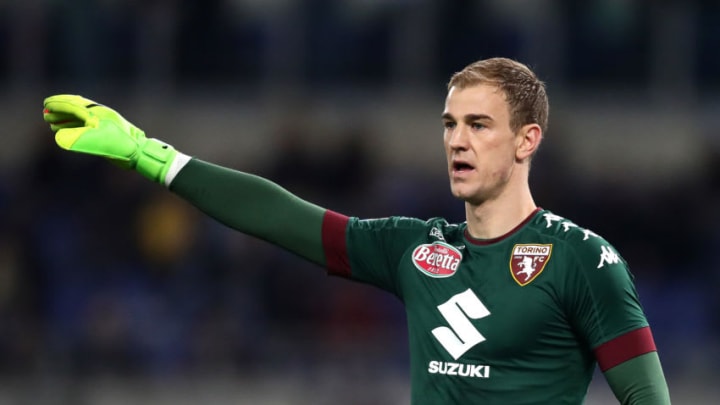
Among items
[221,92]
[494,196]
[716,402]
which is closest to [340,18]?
[221,92]

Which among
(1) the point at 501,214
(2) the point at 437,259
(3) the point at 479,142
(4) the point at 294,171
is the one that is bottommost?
(2) the point at 437,259

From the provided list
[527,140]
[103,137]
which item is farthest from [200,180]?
[527,140]

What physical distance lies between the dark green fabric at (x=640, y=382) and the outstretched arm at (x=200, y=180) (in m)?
1.11

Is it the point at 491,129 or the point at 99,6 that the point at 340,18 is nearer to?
the point at 99,6

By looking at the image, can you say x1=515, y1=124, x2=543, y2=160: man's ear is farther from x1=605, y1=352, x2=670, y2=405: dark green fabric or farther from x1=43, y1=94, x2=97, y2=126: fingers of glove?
x1=43, y1=94, x2=97, y2=126: fingers of glove

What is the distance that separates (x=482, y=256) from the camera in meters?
3.82

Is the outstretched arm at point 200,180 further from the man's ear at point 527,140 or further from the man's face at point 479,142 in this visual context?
the man's ear at point 527,140

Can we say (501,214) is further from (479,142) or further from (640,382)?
(640,382)

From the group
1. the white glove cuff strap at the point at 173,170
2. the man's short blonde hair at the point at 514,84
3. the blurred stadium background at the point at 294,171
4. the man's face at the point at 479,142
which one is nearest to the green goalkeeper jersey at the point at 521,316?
the man's face at the point at 479,142

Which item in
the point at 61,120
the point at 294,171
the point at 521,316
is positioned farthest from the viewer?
the point at 294,171

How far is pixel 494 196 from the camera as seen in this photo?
3.85 metres

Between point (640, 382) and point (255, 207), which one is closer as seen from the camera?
point (640, 382)

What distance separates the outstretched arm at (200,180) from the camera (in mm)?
4078

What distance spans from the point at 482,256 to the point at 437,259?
0.17 metres
